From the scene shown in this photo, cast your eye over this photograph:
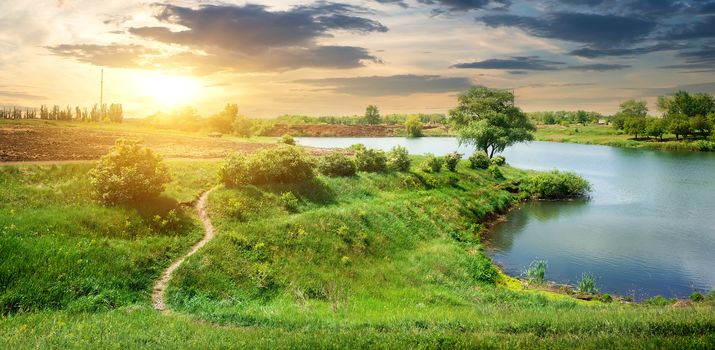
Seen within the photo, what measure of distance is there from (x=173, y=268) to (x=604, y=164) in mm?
94285

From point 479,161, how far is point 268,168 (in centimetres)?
3980

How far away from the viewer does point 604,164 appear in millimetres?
93938

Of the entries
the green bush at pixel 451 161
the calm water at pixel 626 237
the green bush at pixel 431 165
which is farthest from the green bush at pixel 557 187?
the green bush at pixel 431 165

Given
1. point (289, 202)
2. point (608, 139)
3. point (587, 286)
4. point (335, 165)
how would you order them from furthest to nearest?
point (608, 139)
point (335, 165)
point (289, 202)
point (587, 286)

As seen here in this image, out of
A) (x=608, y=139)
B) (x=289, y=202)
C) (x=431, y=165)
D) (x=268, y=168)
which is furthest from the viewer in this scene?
(x=608, y=139)

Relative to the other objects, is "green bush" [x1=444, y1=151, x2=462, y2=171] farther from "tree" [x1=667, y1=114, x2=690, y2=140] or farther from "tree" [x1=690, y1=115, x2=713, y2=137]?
"tree" [x1=690, y1=115, x2=713, y2=137]

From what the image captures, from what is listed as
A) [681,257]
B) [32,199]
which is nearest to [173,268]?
[32,199]

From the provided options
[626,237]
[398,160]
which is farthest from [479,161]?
[626,237]

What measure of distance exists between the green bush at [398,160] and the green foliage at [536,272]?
785 inches

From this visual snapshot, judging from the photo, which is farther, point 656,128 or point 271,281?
point 656,128

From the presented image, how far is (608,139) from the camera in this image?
161250 millimetres

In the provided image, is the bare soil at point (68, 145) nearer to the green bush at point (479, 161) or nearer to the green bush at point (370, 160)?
the green bush at point (370, 160)

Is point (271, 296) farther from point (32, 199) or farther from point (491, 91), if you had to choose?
point (491, 91)

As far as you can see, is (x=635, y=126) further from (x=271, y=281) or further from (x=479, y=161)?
(x=271, y=281)
